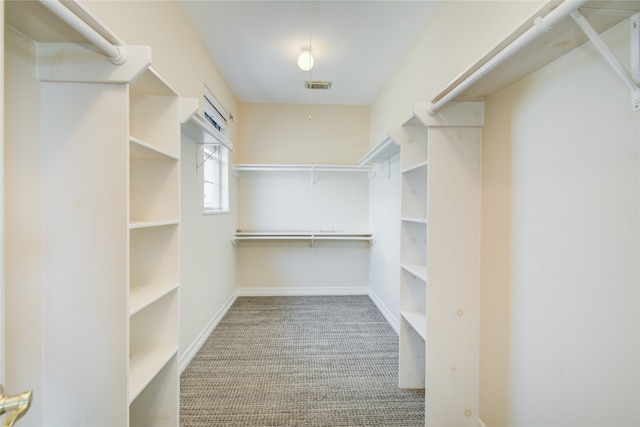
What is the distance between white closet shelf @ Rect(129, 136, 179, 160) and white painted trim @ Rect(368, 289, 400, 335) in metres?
2.47

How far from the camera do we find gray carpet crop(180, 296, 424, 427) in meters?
1.66

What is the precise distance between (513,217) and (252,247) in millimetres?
3162

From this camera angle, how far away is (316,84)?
124 inches

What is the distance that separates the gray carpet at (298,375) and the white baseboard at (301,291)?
2.03ft

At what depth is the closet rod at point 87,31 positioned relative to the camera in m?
0.73

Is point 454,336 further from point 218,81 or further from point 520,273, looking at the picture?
point 218,81

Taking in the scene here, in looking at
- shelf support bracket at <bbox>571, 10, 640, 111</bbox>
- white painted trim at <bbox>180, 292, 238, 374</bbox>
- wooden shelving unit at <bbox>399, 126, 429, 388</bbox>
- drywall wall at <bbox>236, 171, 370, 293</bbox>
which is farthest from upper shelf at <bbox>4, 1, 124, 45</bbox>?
drywall wall at <bbox>236, 171, 370, 293</bbox>

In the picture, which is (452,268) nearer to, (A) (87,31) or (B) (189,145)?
(A) (87,31)

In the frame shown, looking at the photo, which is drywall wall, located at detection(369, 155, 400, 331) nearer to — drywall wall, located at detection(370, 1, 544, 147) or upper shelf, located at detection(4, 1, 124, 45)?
drywall wall, located at detection(370, 1, 544, 147)

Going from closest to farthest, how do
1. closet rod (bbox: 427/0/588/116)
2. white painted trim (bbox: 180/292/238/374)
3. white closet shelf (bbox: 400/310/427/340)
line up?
closet rod (bbox: 427/0/588/116), white closet shelf (bbox: 400/310/427/340), white painted trim (bbox: 180/292/238/374)

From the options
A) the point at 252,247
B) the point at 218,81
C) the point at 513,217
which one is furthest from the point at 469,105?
the point at 252,247

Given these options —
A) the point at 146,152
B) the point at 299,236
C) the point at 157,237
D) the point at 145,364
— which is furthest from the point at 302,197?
the point at 145,364

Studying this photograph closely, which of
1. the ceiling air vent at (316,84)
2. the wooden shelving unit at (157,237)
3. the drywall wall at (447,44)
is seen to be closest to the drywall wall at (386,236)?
the drywall wall at (447,44)

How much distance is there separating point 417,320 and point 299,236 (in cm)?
212
